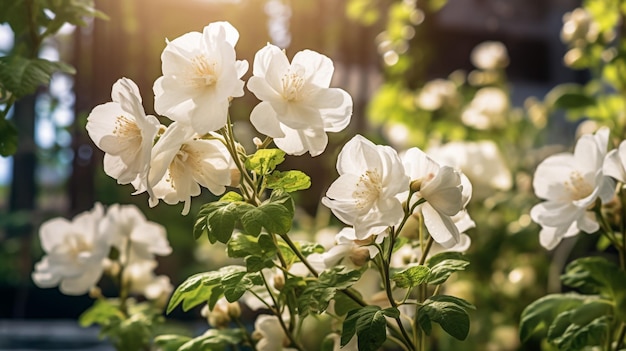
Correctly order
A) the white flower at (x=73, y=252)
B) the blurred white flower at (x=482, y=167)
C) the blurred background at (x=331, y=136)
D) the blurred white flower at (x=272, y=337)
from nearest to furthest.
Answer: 1. the blurred white flower at (x=272, y=337)
2. the white flower at (x=73, y=252)
3. the blurred white flower at (x=482, y=167)
4. the blurred background at (x=331, y=136)

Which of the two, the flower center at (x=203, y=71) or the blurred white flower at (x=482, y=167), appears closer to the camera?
the flower center at (x=203, y=71)

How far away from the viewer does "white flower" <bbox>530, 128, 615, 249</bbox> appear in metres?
0.83

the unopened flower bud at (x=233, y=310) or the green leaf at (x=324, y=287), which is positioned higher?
the green leaf at (x=324, y=287)

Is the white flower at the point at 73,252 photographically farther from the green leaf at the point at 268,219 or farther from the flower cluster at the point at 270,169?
the green leaf at the point at 268,219

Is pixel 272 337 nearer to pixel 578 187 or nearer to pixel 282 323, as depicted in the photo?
pixel 282 323

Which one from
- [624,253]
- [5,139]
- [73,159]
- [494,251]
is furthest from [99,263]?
[73,159]

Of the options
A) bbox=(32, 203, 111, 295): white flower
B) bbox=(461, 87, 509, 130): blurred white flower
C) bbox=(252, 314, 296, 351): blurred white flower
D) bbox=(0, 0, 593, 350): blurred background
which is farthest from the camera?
bbox=(461, 87, 509, 130): blurred white flower

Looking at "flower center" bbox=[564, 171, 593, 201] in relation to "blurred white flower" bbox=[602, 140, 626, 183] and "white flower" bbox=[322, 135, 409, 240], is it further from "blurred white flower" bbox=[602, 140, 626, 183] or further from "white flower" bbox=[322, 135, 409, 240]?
"white flower" bbox=[322, 135, 409, 240]

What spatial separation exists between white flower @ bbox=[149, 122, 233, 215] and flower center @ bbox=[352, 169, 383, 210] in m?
0.11

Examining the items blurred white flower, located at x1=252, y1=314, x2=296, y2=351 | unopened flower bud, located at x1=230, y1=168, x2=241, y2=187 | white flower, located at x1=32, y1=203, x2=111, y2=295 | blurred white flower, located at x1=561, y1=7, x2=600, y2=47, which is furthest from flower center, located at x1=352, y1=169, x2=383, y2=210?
blurred white flower, located at x1=561, y1=7, x2=600, y2=47

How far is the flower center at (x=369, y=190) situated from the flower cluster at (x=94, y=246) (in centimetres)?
41

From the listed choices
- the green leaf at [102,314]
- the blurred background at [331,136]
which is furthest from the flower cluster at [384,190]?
the blurred background at [331,136]

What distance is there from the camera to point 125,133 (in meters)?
0.68

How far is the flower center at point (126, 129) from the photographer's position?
2.21 ft
